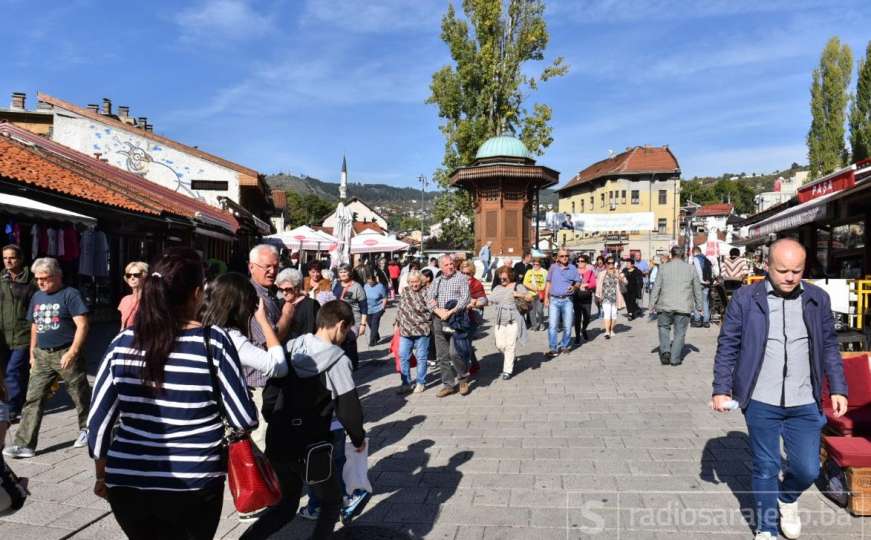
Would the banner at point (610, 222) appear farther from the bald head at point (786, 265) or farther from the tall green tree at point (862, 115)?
the bald head at point (786, 265)

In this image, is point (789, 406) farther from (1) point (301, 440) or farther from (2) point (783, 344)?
(1) point (301, 440)

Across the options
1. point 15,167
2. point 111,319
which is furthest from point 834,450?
point 111,319

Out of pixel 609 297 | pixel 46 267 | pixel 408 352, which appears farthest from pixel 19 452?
pixel 609 297

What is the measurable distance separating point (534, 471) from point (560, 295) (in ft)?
20.4

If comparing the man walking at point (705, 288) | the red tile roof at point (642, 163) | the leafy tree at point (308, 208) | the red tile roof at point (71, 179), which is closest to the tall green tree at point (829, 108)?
the red tile roof at point (642, 163)

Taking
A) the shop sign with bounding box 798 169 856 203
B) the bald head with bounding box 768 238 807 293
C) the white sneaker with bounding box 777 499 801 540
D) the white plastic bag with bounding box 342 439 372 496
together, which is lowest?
the white sneaker with bounding box 777 499 801 540

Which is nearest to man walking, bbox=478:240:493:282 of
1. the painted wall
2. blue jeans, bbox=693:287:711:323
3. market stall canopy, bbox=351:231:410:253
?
market stall canopy, bbox=351:231:410:253

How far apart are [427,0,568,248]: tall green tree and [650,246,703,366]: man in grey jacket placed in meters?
23.6

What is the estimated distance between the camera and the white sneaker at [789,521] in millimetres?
3756

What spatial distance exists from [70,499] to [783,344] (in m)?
4.87

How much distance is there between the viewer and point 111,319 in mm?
16312

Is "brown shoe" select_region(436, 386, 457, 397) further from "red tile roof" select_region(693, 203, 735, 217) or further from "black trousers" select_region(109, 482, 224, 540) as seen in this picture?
"red tile roof" select_region(693, 203, 735, 217)

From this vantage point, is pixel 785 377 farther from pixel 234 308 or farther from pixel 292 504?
pixel 234 308

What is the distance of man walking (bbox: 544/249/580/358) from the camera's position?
11070mm
